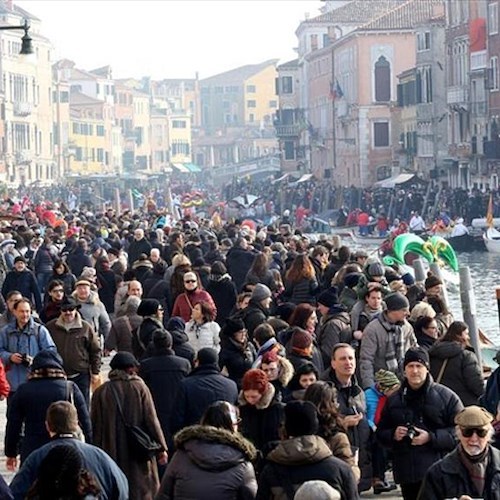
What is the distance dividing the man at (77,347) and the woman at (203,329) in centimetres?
85

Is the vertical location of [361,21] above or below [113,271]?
above

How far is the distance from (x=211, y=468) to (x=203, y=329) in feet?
19.0

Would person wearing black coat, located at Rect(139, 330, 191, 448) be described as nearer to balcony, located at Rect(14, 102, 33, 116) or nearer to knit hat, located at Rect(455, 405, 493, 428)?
knit hat, located at Rect(455, 405, 493, 428)

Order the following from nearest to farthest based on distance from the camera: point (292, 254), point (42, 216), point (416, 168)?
point (292, 254), point (42, 216), point (416, 168)

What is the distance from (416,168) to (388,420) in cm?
7902

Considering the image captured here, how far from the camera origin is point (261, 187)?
112 meters

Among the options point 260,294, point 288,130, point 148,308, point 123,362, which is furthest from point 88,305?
point 288,130

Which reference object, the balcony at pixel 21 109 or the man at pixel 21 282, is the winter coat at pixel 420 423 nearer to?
the man at pixel 21 282

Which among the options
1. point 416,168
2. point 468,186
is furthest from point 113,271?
point 416,168

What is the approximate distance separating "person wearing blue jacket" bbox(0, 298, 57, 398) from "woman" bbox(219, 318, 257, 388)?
5.10 ft

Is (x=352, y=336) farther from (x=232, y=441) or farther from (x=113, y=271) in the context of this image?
(x=113, y=271)

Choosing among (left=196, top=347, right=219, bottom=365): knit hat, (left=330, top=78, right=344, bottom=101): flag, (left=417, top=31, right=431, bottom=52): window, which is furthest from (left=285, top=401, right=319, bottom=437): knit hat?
(left=330, top=78, right=344, bottom=101): flag

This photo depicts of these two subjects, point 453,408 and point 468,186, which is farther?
point 468,186

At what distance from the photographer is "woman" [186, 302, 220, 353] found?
1440cm
